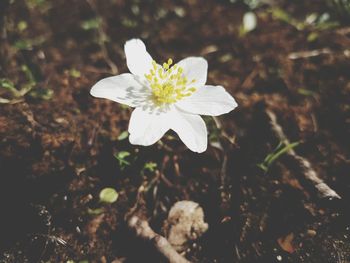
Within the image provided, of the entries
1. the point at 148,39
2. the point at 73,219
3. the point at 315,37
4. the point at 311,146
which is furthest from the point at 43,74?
the point at 315,37

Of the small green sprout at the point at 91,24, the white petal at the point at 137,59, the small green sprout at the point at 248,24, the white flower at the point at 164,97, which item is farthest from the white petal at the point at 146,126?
the small green sprout at the point at 248,24

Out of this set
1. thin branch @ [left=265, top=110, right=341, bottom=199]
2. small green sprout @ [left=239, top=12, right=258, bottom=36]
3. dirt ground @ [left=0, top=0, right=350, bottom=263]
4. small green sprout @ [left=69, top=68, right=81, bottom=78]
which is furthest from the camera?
small green sprout @ [left=239, top=12, right=258, bottom=36]

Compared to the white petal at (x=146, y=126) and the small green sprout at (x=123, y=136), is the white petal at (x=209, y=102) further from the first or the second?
the small green sprout at (x=123, y=136)

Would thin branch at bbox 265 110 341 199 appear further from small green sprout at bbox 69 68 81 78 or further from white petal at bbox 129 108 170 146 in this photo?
small green sprout at bbox 69 68 81 78

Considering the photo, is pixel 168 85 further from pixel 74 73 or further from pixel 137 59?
pixel 74 73

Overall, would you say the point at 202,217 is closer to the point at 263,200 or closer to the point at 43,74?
the point at 263,200

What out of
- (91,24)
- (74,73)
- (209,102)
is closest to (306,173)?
(209,102)

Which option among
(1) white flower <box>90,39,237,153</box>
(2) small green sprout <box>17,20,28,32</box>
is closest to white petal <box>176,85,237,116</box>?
(1) white flower <box>90,39,237,153</box>
